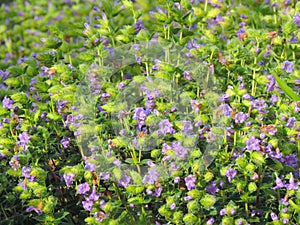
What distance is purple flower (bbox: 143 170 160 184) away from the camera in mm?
1977

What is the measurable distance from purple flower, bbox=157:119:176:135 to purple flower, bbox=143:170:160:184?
16 centimetres

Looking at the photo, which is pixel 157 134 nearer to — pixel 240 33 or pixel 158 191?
pixel 158 191

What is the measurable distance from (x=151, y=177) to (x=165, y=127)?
0.64 ft

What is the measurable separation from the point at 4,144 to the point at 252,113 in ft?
3.07

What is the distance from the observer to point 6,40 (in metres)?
3.97

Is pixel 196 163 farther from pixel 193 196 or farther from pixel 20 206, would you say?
pixel 20 206

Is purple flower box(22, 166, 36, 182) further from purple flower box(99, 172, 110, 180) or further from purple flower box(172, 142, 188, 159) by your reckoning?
purple flower box(172, 142, 188, 159)

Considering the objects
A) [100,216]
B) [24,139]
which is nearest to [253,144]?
[100,216]

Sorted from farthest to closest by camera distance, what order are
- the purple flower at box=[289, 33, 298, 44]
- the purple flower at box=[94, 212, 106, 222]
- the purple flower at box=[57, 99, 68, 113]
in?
the purple flower at box=[289, 33, 298, 44], the purple flower at box=[57, 99, 68, 113], the purple flower at box=[94, 212, 106, 222]

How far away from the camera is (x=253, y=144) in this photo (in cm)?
197

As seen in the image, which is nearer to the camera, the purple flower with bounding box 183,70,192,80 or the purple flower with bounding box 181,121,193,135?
the purple flower with bounding box 181,121,193,135

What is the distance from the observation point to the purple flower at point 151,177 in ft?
6.49

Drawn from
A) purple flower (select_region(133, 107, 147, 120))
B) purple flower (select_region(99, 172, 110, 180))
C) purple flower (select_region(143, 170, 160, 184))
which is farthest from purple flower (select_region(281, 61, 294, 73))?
purple flower (select_region(99, 172, 110, 180))

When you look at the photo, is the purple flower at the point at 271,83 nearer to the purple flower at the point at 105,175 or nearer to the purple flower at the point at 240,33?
the purple flower at the point at 240,33
